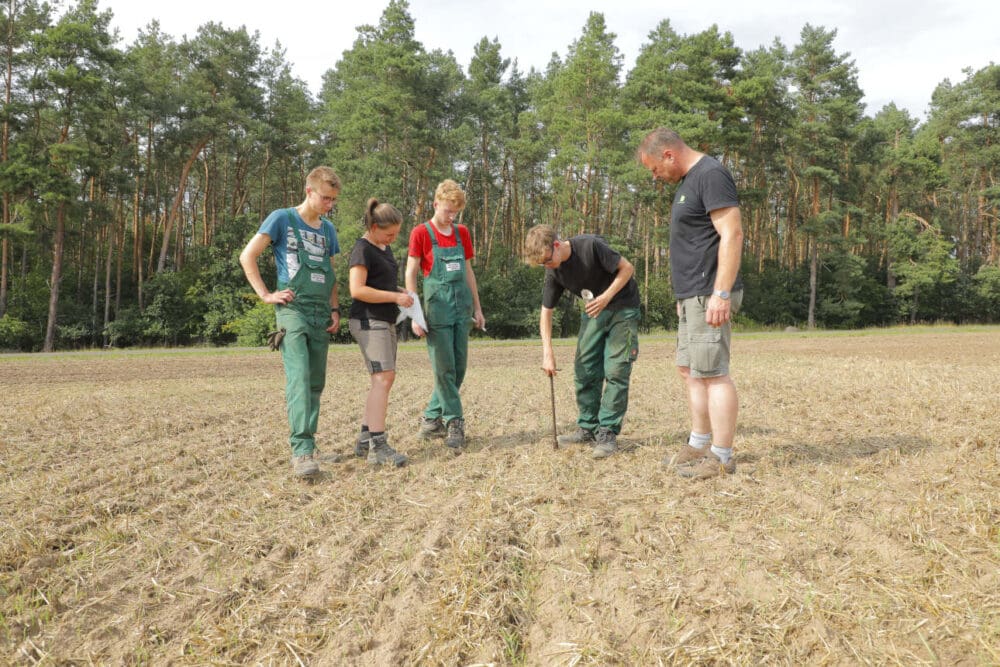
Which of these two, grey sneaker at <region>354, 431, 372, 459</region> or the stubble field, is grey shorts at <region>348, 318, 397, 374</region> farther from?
the stubble field

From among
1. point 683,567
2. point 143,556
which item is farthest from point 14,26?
point 683,567

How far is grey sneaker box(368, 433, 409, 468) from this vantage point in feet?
14.6

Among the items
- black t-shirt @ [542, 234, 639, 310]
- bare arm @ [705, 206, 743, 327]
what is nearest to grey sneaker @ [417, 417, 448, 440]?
black t-shirt @ [542, 234, 639, 310]

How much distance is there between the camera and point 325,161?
37250mm

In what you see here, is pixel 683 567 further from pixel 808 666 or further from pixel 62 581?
pixel 62 581


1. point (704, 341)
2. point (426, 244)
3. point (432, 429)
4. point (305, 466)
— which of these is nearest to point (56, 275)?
point (432, 429)

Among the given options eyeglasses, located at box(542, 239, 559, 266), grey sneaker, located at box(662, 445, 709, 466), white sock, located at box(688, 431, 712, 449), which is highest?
eyeglasses, located at box(542, 239, 559, 266)

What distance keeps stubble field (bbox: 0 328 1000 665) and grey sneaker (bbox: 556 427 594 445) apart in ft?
0.88

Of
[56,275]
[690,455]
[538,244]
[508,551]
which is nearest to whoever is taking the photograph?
[508,551]

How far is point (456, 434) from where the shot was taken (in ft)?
16.5

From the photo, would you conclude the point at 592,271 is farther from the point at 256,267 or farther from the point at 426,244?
the point at 256,267

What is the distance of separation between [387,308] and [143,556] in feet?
7.59

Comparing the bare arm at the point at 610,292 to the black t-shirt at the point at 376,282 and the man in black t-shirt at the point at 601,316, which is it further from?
the black t-shirt at the point at 376,282

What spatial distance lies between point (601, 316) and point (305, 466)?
96.4 inches
